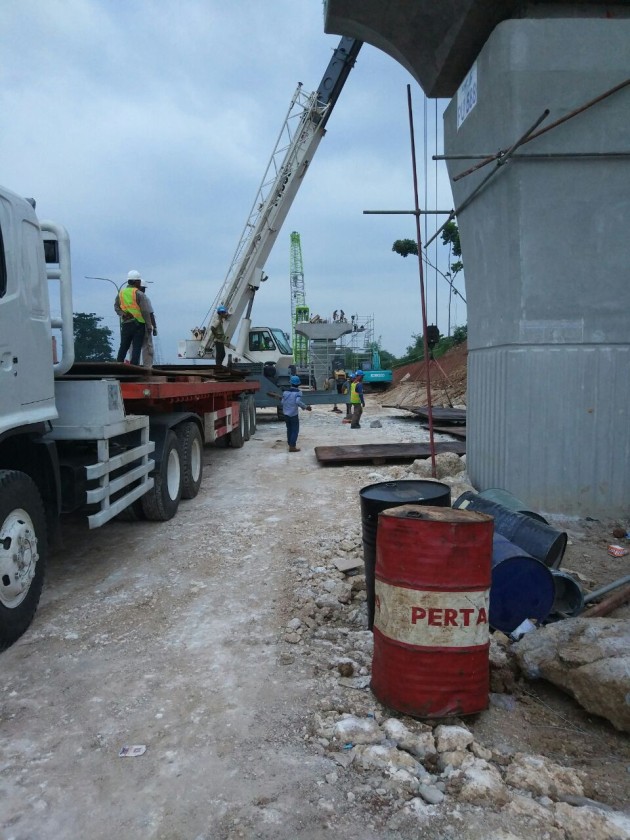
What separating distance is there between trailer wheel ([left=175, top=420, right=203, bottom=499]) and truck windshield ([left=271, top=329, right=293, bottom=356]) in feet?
36.9

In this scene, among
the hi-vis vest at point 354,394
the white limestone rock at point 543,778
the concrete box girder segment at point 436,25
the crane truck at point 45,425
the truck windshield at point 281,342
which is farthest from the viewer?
the truck windshield at point 281,342

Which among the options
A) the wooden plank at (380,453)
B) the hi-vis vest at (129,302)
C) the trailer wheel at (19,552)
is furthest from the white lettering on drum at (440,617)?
the hi-vis vest at (129,302)

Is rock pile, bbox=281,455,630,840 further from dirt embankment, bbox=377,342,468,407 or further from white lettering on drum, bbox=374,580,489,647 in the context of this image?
dirt embankment, bbox=377,342,468,407

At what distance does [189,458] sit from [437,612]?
15.9 feet

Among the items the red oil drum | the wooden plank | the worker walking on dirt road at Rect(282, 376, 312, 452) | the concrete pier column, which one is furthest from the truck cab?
the worker walking on dirt road at Rect(282, 376, 312, 452)

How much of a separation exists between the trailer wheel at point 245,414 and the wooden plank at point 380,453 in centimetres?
309

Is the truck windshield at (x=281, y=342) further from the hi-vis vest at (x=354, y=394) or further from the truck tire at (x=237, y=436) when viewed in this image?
the truck tire at (x=237, y=436)

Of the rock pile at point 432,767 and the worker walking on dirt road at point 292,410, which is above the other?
the worker walking on dirt road at point 292,410

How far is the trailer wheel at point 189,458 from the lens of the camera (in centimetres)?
682

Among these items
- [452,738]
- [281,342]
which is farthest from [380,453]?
[281,342]

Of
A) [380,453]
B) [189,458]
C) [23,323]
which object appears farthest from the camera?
[380,453]

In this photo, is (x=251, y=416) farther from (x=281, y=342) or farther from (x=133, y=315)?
(x=133, y=315)

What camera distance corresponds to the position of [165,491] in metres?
6.04

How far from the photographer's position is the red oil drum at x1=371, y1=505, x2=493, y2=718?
256 cm
